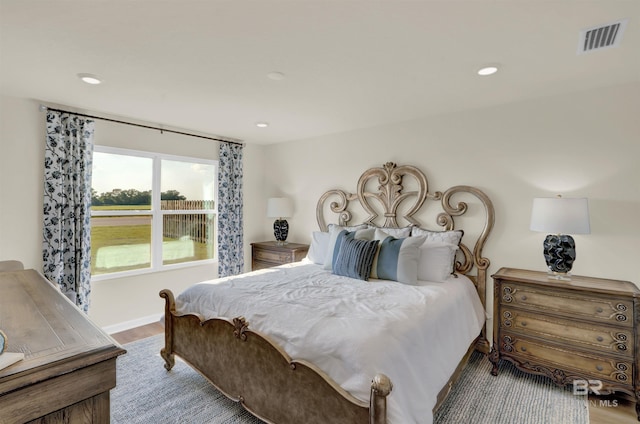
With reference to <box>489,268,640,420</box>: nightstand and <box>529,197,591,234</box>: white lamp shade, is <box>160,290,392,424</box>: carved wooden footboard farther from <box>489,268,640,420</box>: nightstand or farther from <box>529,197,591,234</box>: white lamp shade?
<box>529,197,591,234</box>: white lamp shade

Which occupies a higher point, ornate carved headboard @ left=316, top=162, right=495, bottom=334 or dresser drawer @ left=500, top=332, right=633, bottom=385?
ornate carved headboard @ left=316, top=162, right=495, bottom=334

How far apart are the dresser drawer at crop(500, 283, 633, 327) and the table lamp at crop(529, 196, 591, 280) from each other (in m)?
0.24

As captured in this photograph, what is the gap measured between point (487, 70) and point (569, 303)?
6.20ft

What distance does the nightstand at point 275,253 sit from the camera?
4.29 meters

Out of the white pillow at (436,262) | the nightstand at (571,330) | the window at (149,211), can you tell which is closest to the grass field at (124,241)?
the window at (149,211)

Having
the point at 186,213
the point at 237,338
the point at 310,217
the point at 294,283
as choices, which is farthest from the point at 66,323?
the point at 310,217

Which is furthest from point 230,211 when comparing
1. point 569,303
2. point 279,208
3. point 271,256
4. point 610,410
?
point 610,410

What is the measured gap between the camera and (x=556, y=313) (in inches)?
95.9

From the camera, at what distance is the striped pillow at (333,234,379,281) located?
2.91 m

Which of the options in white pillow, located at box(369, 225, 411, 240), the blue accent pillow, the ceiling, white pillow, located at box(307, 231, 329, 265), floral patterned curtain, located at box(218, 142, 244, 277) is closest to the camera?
the ceiling

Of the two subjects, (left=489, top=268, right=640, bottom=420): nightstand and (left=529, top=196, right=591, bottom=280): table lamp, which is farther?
(left=529, top=196, right=591, bottom=280): table lamp

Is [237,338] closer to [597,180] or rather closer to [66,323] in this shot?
[66,323]

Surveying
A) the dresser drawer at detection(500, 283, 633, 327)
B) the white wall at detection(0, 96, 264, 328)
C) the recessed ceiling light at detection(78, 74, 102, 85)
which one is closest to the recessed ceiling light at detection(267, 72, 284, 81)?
A: the recessed ceiling light at detection(78, 74, 102, 85)

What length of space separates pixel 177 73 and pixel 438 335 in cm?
270
